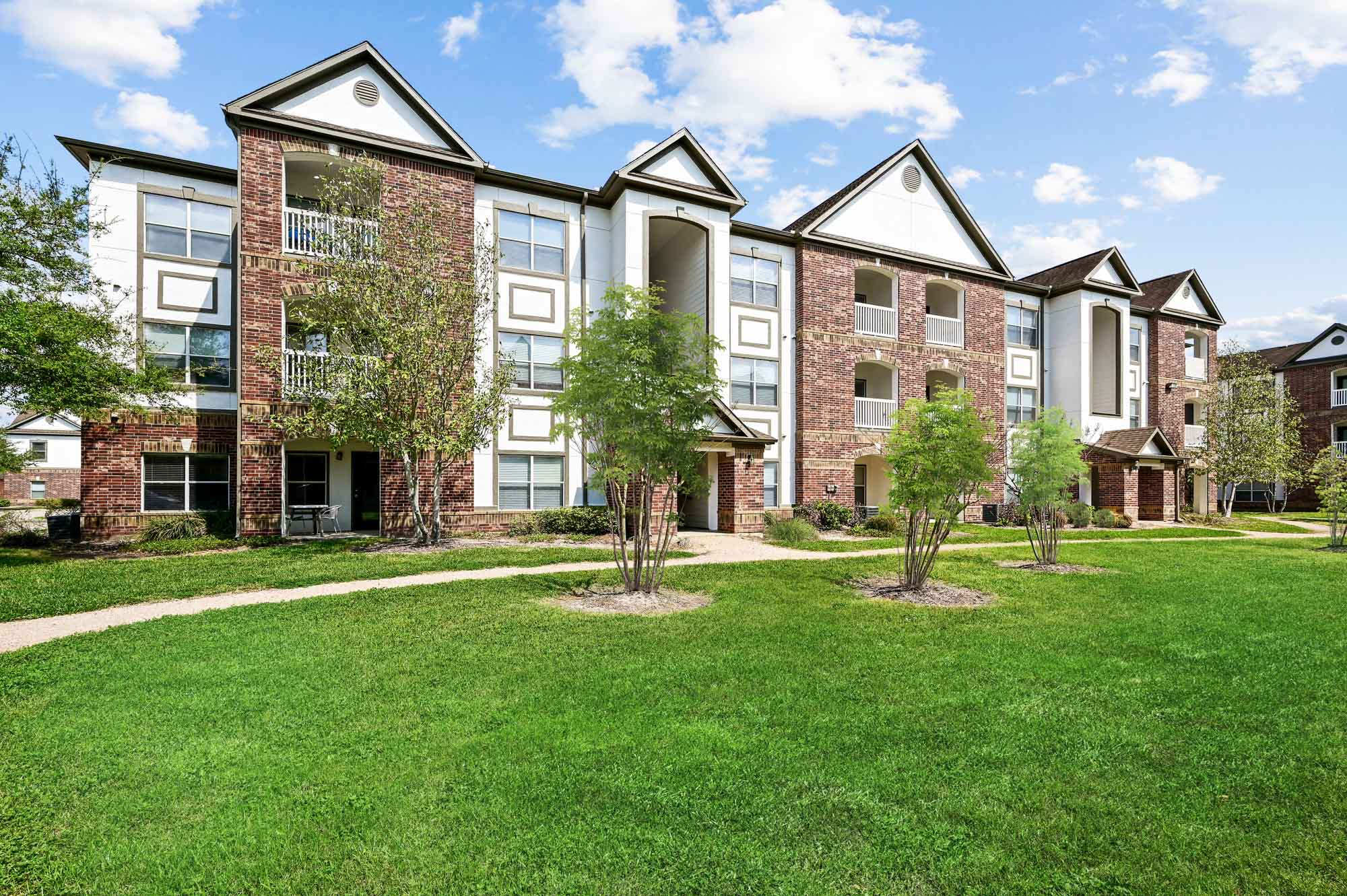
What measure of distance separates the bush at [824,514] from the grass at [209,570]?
25.3ft

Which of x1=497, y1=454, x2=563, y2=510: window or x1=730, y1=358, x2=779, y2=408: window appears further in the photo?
x1=730, y1=358, x2=779, y2=408: window

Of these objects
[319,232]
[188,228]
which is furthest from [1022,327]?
[188,228]

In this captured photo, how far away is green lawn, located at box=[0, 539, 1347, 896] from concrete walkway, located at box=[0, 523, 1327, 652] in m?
0.93

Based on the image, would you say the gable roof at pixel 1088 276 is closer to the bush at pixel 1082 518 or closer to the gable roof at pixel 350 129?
the bush at pixel 1082 518

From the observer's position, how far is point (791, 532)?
1838 cm

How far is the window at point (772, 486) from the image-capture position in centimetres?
2219

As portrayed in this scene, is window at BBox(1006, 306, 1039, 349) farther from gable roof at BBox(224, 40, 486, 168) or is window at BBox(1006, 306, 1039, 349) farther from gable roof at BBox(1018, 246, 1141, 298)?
gable roof at BBox(224, 40, 486, 168)

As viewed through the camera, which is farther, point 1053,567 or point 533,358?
point 533,358

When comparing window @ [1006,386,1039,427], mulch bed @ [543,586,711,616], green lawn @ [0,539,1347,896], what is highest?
window @ [1006,386,1039,427]

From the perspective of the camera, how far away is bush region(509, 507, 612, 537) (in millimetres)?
18391

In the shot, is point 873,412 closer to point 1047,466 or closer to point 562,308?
point 1047,466

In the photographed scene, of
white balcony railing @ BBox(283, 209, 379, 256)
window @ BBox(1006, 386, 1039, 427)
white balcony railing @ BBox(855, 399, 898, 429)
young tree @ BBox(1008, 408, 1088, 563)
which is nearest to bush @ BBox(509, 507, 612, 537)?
white balcony railing @ BBox(283, 209, 379, 256)

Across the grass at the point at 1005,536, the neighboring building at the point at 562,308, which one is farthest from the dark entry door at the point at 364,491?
the grass at the point at 1005,536

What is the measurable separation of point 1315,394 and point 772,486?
35.8 metres
